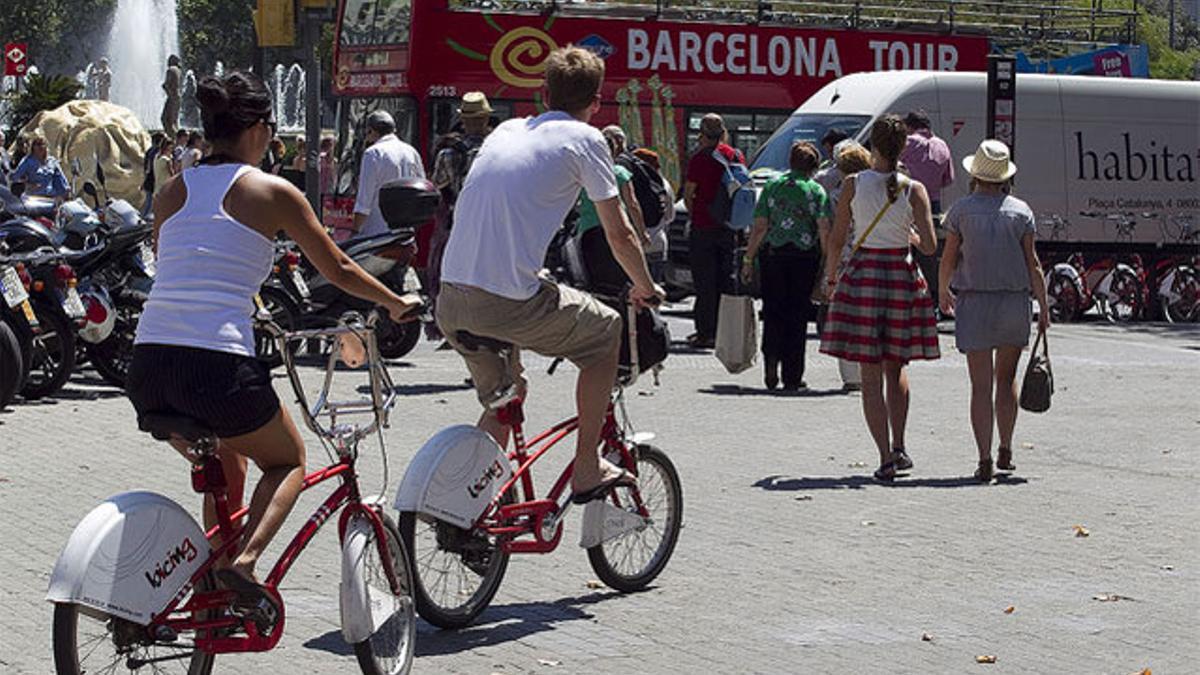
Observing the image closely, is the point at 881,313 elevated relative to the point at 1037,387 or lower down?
elevated

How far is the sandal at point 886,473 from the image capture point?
12.0 metres

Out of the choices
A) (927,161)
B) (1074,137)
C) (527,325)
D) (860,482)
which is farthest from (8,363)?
(1074,137)

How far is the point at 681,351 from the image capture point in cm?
1967

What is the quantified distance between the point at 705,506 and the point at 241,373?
5.04 meters

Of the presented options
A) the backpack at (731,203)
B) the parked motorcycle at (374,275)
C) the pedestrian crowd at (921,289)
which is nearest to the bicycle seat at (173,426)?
the pedestrian crowd at (921,289)

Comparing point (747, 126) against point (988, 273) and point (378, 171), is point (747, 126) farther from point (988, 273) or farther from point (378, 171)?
point (988, 273)

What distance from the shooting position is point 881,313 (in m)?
12.1

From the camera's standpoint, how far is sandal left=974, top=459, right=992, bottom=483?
39.3 feet

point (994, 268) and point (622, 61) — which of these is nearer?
point (994, 268)

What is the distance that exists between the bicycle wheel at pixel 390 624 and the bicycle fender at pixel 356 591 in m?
0.03

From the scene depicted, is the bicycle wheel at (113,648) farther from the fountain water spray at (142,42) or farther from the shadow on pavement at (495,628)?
the fountain water spray at (142,42)

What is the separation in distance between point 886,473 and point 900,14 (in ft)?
65.4

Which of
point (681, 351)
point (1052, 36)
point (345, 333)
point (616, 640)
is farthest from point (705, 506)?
point (1052, 36)

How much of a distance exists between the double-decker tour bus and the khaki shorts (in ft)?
55.4
